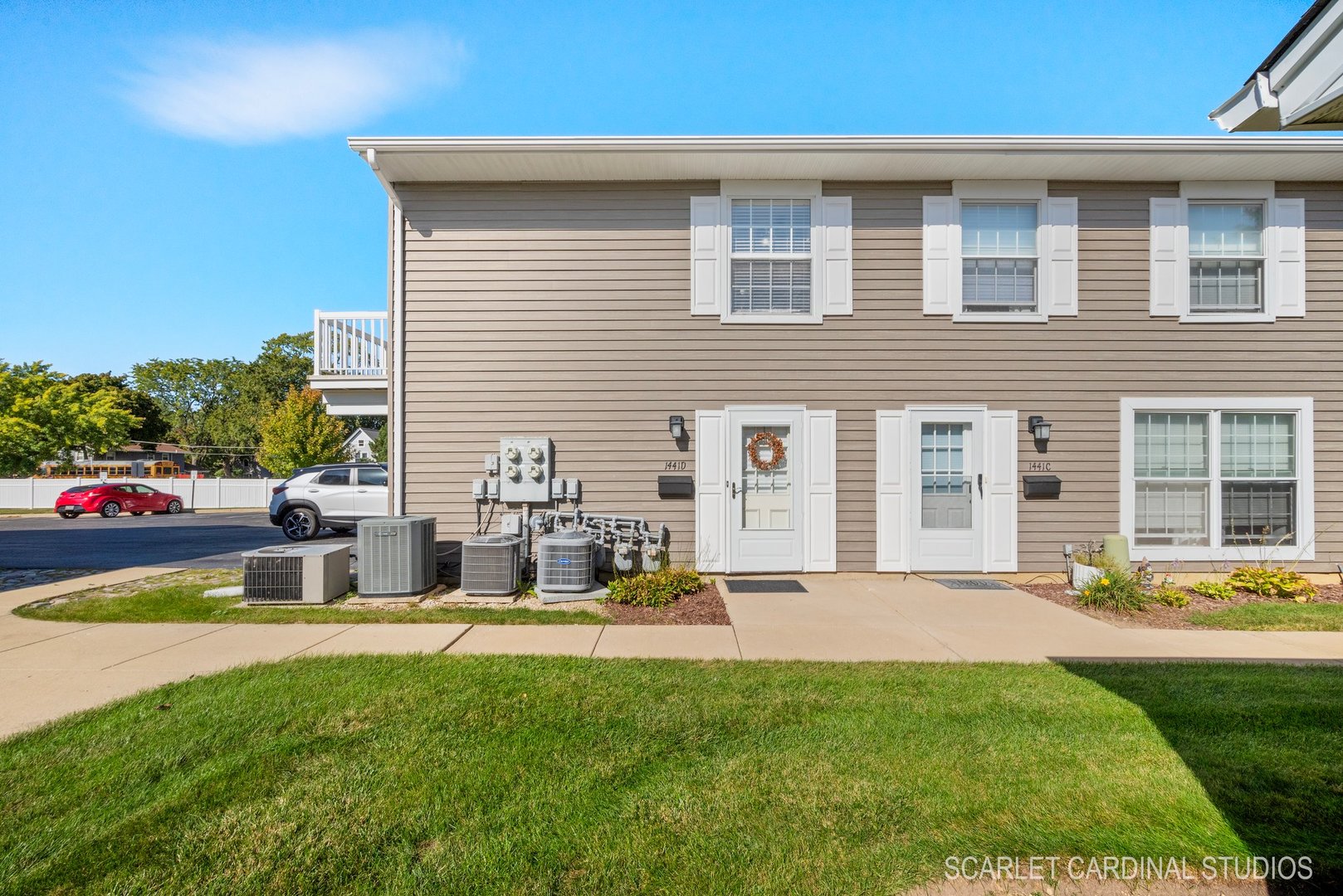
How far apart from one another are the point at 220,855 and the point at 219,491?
2540 cm

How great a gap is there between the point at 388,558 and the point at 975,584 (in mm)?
6491

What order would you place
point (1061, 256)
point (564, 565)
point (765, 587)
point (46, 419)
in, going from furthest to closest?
1. point (46, 419)
2. point (1061, 256)
3. point (765, 587)
4. point (564, 565)

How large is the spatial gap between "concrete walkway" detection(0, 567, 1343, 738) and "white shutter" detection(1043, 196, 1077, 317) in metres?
3.72

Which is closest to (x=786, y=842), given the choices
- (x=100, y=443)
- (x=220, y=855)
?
(x=220, y=855)

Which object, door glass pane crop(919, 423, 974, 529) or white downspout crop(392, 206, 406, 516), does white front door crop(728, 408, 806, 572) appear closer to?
door glass pane crop(919, 423, 974, 529)

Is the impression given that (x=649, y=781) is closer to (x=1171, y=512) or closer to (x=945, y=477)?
(x=945, y=477)

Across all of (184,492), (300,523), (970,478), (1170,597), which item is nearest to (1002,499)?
(970,478)

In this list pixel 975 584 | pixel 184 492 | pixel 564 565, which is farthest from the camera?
pixel 184 492

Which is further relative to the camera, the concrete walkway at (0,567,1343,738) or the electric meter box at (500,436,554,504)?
the electric meter box at (500,436,554,504)

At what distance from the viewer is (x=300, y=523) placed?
9.95 metres

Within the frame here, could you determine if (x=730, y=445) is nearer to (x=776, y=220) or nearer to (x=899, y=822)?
(x=776, y=220)

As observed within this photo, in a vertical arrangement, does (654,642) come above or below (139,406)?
below

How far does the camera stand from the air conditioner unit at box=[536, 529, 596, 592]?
19.4 feet

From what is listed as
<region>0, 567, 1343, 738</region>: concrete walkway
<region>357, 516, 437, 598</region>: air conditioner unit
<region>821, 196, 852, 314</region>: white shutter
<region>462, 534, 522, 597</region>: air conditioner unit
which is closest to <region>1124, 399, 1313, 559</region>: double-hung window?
<region>0, 567, 1343, 738</region>: concrete walkway
